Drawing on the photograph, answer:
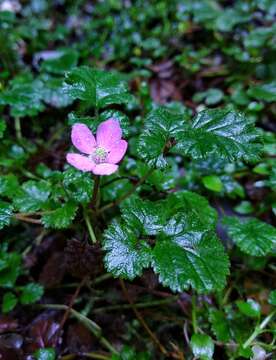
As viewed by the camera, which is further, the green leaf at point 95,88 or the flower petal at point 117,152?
the green leaf at point 95,88

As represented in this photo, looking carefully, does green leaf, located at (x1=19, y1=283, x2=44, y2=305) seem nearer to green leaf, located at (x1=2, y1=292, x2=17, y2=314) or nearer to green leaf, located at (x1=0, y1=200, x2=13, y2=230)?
green leaf, located at (x1=2, y1=292, x2=17, y2=314)

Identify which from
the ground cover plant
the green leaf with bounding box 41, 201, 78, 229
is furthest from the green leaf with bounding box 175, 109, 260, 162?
the green leaf with bounding box 41, 201, 78, 229

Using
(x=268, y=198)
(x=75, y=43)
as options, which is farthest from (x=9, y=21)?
(x=268, y=198)

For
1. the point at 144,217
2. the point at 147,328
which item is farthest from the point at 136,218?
the point at 147,328

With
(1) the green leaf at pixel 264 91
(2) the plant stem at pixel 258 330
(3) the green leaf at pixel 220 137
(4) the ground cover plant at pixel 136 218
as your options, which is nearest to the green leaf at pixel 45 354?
(4) the ground cover plant at pixel 136 218

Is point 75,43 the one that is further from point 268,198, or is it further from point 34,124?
point 268,198

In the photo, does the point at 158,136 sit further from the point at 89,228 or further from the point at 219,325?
the point at 219,325

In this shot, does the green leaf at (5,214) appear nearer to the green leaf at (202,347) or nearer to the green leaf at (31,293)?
the green leaf at (31,293)
